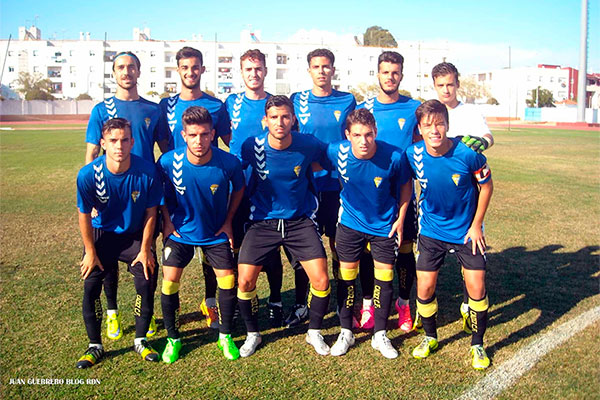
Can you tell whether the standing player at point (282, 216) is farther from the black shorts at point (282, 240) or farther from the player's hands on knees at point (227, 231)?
the player's hands on knees at point (227, 231)

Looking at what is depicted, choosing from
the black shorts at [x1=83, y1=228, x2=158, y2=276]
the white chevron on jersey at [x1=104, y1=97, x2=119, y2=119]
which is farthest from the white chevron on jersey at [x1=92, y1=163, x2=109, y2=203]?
the white chevron on jersey at [x1=104, y1=97, x2=119, y2=119]

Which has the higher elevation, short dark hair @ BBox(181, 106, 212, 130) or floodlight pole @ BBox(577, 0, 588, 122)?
floodlight pole @ BBox(577, 0, 588, 122)

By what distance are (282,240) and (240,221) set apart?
1.98 ft

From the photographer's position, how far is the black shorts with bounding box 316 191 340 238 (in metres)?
4.89

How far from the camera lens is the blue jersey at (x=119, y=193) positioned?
3.91m

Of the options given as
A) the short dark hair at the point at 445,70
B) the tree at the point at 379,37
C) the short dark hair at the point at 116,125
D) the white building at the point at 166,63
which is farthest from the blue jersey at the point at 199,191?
the tree at the point at 379,37

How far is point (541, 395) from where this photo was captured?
3.48 meters

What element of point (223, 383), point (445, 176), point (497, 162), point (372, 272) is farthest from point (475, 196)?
point (497, 162)

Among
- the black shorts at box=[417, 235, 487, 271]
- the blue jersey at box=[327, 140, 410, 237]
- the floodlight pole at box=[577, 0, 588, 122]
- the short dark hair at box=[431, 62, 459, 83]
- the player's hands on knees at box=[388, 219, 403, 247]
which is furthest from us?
the floodlight pole at box=[577, 0, 588, 122]

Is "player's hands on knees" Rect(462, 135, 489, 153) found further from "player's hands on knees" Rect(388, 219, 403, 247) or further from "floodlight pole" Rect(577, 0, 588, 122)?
"floodlight pole" Rect(577, 0, 588, 122)

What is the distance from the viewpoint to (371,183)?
423cm

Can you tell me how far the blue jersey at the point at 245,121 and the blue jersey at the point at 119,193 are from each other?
3.07 ft

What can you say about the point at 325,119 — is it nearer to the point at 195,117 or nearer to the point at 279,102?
the point at 279,102

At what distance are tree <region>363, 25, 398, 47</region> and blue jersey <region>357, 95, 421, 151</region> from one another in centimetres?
9620
